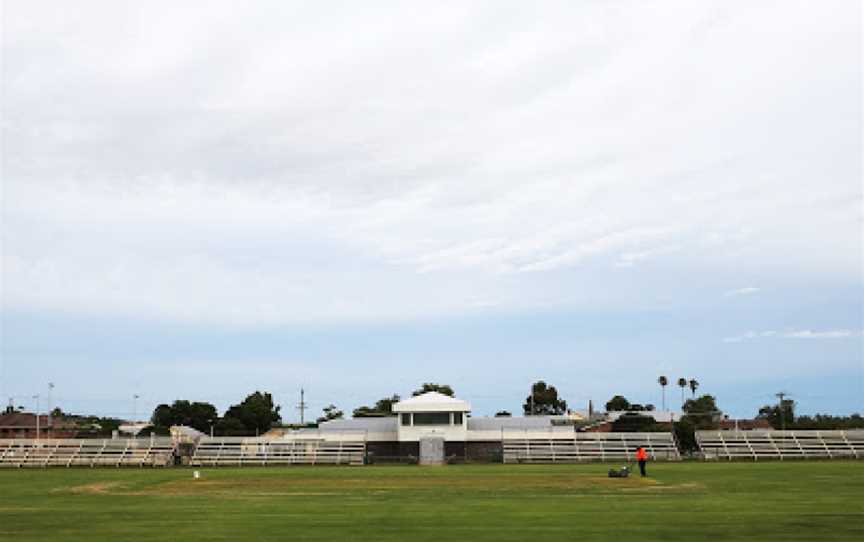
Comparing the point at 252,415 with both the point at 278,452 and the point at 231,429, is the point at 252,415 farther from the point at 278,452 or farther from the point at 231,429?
the point at 278,452

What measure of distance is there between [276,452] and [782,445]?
43.9 m

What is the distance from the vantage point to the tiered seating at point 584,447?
7518cm

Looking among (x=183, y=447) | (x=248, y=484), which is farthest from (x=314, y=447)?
(x=248, y=484)

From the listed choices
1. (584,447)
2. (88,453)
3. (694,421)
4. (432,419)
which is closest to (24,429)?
(88,453)

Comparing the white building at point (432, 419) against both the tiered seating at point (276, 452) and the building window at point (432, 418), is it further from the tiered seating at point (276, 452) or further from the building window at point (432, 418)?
the tiered seating at point (276, 452)

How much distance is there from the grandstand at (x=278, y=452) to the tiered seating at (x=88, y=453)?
3.38 meters

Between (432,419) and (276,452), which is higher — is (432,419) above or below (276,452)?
above

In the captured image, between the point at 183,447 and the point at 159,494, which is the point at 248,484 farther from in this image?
the point at 183,447

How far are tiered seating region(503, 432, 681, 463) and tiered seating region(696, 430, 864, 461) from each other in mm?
3648

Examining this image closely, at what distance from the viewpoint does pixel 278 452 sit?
7900 cm

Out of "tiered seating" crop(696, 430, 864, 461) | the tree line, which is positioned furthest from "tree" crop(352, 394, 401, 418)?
"tiered seating" crop(696, 430, 864, 461)

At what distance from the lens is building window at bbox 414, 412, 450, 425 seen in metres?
81.7

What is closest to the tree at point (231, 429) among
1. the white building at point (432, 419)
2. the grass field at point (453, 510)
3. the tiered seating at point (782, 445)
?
the white building at point (432, 419)

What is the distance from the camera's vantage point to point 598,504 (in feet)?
92.4
